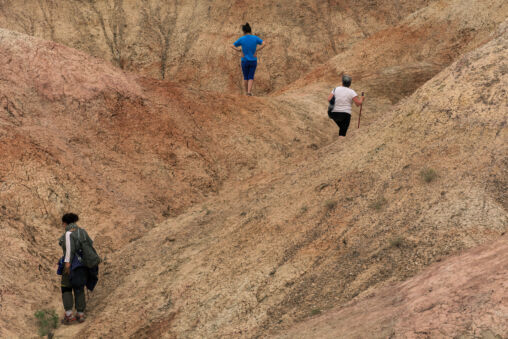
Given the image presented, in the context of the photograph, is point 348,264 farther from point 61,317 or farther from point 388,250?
point 61,317

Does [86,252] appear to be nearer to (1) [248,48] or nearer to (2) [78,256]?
(2) [78,256]

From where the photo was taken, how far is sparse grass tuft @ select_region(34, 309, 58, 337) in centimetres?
677

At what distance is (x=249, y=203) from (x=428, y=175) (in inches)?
136

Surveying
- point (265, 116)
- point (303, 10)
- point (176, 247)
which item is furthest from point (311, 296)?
point (303, 10)

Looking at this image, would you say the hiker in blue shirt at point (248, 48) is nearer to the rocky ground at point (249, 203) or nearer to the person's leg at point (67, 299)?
the rocky ground at point (249, 203)

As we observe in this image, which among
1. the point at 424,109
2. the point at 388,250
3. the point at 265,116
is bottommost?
the point at 388,250

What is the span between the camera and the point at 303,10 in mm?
24359

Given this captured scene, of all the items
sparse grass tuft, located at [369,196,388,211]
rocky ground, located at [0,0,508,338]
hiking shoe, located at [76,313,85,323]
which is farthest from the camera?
hiking shoe, located at [76,313,85,323]

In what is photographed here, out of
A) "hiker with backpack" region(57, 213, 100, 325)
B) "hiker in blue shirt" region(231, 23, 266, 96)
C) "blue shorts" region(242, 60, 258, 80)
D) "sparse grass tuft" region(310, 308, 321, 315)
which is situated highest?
"hiker in blue shirt" region(231, 23, 266, 96)

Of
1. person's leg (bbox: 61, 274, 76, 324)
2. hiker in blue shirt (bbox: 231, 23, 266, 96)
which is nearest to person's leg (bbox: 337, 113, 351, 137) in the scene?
hiker in blue shirt (bbox: 231, 23, 266, 96)

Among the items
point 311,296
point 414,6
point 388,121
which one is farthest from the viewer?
point 414,6

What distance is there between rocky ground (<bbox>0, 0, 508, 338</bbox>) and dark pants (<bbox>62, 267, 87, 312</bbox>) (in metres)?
0.32

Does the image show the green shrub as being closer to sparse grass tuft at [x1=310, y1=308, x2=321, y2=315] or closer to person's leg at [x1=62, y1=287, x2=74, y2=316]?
sparse grass tuft at [x1=310, y1=308, x2=321, y2=315]

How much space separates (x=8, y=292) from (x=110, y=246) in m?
2.15
